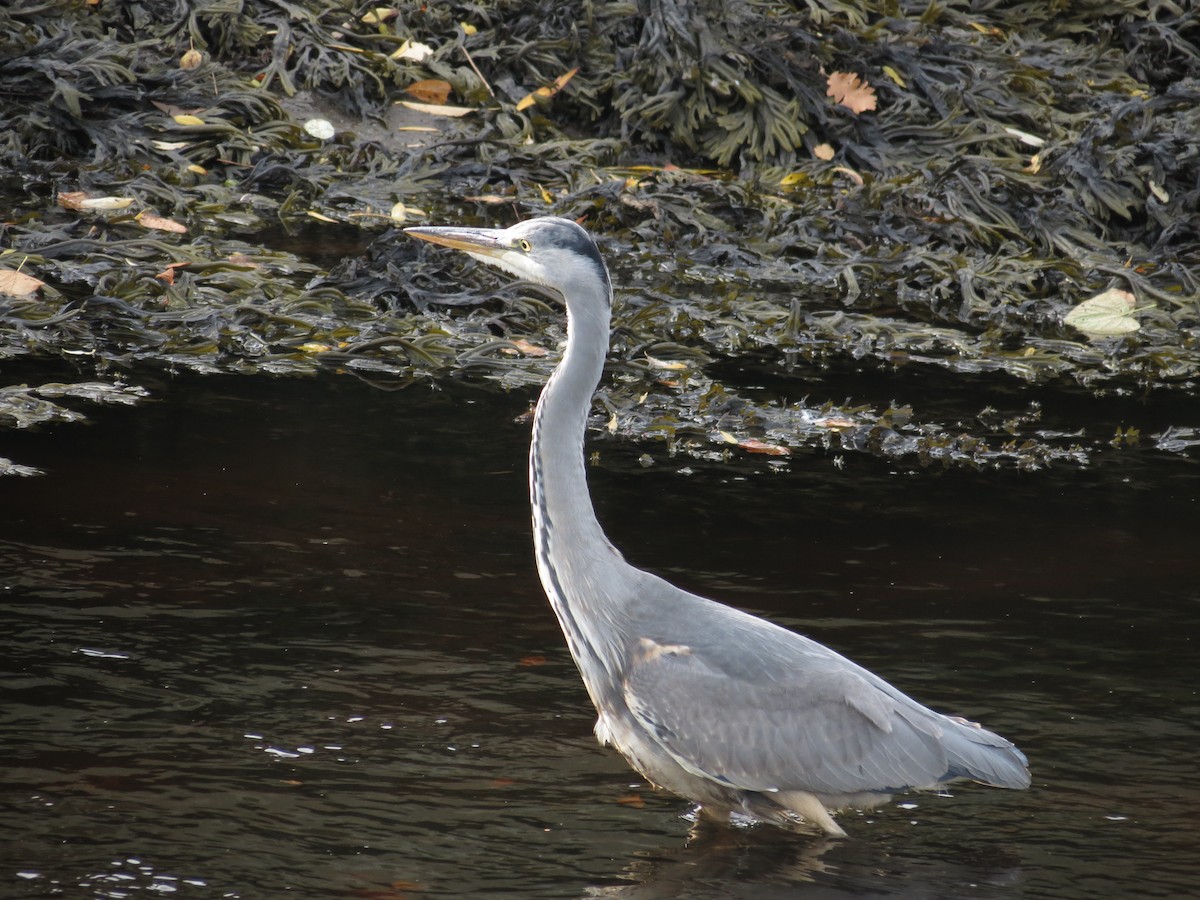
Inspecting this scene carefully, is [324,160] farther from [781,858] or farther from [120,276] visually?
[781,858]

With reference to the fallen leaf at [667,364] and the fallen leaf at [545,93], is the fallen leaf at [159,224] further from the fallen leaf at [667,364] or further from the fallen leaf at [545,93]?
the fallen leaf at [545,93]

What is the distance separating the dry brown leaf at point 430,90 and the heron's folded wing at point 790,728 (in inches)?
289

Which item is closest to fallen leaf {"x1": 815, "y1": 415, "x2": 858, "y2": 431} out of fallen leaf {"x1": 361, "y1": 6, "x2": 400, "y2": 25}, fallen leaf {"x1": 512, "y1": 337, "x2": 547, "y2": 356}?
fallen leaf {"x1": 512, "y1": 337, "x2": 547, "y2": 356}

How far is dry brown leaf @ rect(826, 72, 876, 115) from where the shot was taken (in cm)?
1076

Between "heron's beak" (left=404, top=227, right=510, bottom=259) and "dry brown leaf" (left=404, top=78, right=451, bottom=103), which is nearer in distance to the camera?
"heron's beak" (left=404, top=227, right=510, bottom=259)

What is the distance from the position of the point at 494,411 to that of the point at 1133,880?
3746 millimetres

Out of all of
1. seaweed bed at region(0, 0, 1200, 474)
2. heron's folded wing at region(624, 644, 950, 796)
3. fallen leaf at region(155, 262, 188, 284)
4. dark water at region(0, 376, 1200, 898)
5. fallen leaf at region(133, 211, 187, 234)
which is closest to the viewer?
dark water at region(0, 376, 1200, 898)

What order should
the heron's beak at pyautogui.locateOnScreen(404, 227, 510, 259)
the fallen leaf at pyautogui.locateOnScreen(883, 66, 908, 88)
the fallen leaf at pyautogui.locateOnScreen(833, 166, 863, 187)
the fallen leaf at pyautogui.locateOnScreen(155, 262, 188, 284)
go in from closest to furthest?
the heron's beak at pyautogui.locateOnScreen(404, 227, 510, 259), the fallen leaf at pyautogui.locateOnScreen(155, 262, 188, 284), the fallen leaf at pyautogui.locateOnScreen(833, 166, 863, 187), the fallen leaf at pyautogui.locateOnScreen(883, 66, 908, 88)

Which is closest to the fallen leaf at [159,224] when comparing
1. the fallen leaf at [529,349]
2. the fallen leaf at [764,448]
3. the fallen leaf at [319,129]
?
the fallen leaf at [319,129]

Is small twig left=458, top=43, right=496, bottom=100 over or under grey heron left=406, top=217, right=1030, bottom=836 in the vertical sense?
over

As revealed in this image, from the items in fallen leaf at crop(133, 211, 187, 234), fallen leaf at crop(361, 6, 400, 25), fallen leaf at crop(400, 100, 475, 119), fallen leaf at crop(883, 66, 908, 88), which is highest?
fallen leaf at crop(883, 66, 908, 88)

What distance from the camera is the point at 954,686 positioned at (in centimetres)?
482

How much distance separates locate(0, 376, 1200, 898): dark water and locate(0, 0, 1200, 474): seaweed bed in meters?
0.62

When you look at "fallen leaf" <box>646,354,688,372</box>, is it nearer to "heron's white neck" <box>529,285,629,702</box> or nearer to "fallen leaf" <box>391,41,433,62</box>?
"heron's white neck" <box>529,285,629,702</box>
